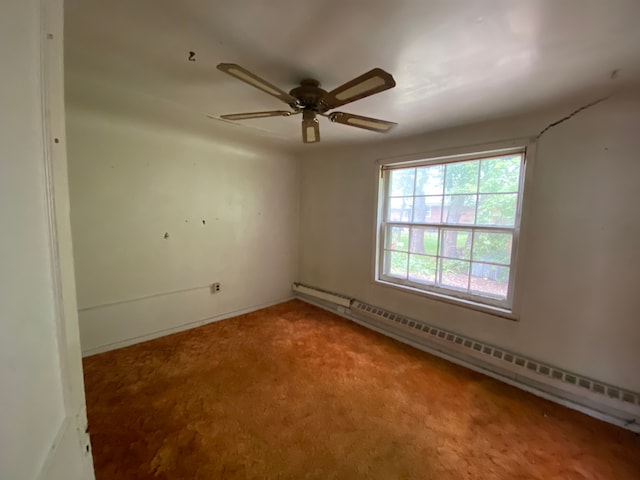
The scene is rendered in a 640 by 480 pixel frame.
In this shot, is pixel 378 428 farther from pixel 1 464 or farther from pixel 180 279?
pixel 180 279

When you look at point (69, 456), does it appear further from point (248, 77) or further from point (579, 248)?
point (579, 248)

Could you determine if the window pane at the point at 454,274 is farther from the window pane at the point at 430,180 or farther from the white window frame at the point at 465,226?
the window pane at the point at 430,180

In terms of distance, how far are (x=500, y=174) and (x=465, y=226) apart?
1.71 ft

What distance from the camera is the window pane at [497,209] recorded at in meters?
2.31

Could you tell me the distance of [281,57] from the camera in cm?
146

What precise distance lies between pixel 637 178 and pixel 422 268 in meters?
1.66

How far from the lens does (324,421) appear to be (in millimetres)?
1832

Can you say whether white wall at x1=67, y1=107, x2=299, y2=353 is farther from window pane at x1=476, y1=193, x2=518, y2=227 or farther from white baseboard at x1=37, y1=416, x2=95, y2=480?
window pane at x1=476, y1=193, x2=518, y2=227

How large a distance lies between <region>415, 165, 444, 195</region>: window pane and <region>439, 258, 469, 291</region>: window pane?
0.71 metres

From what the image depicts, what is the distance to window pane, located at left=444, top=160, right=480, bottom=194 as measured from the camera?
8.23 feet

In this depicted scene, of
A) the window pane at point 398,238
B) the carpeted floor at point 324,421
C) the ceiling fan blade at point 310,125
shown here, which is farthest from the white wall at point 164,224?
the ceiling fan blade at point 310,125

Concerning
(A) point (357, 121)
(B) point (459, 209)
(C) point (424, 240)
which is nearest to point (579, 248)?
(B) point (459, 209)

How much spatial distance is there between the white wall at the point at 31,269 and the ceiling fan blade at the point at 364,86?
1028 mm

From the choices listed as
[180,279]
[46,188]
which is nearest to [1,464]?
[46,188]
